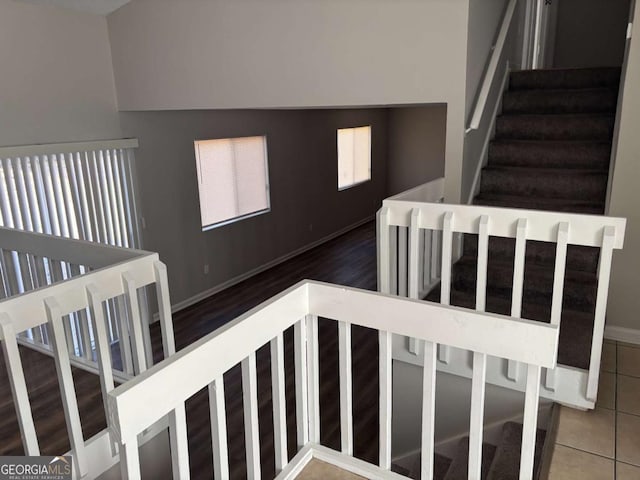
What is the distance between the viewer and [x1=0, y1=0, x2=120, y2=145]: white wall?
152 inches

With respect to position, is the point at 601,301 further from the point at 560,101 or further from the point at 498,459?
the point at 560,101

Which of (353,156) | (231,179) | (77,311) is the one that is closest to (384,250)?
(77,311)

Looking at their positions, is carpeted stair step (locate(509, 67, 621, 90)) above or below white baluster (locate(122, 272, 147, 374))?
above

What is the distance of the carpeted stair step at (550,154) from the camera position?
12.5 feet

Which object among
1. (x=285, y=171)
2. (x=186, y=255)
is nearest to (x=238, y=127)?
(x=285, y=171)

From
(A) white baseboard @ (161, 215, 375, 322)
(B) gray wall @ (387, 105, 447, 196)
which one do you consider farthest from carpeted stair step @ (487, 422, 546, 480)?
(B) gray wall @ (387, 105, 447, 196)

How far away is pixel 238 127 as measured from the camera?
6.12 m

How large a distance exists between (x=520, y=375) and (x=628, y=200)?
1.35m

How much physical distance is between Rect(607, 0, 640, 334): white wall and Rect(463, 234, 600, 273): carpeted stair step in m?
0.21

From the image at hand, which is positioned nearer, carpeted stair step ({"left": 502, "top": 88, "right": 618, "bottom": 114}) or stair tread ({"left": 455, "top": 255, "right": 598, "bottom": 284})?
stair tread ({"left": 455, "top": 255, "right": 598, "bottom": 284})

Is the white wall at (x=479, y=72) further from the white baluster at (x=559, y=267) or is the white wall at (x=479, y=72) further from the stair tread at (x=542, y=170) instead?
the white baluster at (x=559, y=267)

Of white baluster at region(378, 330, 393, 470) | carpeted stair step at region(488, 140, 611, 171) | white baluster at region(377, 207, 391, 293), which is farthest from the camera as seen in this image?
carpeted stair step at region(488, 140, 611, 171)

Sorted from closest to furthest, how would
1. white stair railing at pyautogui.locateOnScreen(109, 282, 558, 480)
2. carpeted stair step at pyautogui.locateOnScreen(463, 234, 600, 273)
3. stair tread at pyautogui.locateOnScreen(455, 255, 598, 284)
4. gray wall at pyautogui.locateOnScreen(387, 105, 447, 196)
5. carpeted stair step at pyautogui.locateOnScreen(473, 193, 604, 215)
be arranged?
white stair railing at pyautogui.locateOnScreen(109, 282, 558, 480)
stair tread at pyautogui.locateOnScreen(455, 255, 598, 284)
carpeted stair step at pyautogui.locateOnScreen(463, 234, 600, 273)
carpeted stair step at pyautogui.locateOnScreen(473, 193, 604, 215)
gray wall at pyautogui.locateOnScreen(387, 105, 447, 196)

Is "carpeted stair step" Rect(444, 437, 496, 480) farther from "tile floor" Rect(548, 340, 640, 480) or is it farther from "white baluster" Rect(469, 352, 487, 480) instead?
"white baluster" Rect(469, 352, 487, 480)
